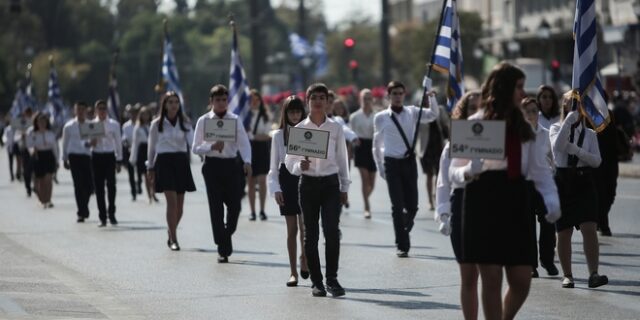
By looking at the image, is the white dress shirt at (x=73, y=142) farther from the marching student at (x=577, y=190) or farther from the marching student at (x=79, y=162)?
the marching student at (x=577, y=190)

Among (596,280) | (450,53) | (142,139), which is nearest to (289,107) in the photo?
(596,280)

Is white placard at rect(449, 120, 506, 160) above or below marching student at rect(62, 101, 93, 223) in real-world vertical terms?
above

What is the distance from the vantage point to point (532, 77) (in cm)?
6312

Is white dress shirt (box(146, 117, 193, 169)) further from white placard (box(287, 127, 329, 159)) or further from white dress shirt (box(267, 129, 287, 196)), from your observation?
white placard (box(287, 127, 329, 159))

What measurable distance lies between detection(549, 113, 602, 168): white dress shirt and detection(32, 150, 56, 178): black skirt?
14336mm

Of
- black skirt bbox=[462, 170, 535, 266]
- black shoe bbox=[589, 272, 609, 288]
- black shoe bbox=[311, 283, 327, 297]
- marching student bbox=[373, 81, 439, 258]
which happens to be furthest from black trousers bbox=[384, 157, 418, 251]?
black skirt bbox=[462, 170, 535, 266]

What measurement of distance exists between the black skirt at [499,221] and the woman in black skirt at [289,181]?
448cm

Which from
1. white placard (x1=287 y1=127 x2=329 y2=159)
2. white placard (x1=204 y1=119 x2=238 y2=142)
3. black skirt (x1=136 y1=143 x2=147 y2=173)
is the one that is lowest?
black skirt (x1=136 y1=143 x2=147 y2=173)

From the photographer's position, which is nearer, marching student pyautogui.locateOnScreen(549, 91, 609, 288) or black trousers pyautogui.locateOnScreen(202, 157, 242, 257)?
marching student pyautogui.locateOnScreen(549, 91, 609, 288)

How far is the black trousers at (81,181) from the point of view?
21.2 m

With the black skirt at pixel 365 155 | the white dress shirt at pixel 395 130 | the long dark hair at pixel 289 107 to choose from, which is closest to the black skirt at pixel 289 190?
the long dark hair at pixel 289 107

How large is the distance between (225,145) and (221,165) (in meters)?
0.21

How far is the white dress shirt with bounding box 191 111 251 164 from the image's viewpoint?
50.2 feet

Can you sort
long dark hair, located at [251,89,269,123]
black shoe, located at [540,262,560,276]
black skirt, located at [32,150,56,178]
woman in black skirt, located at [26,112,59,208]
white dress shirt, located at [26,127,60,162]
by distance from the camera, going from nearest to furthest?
1. black shoe, located at [540,262,560,276]
2. long dark hair, located at [251,89,269,123]
3. woman in black skirt, located at [26,112,59,208]
4. black skirt, located at [32,150,56,178]
5. white dress shirt, located at [26,127,60,162]
